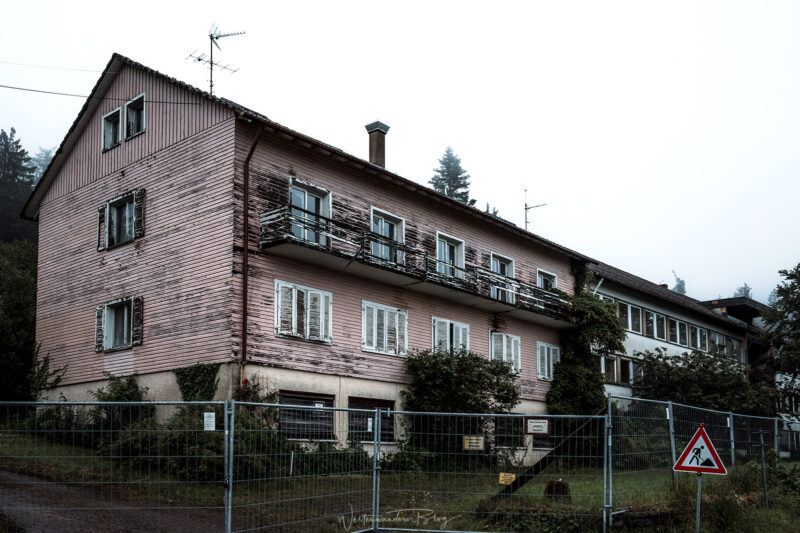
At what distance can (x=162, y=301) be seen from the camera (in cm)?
2189

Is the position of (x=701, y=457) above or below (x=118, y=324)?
below

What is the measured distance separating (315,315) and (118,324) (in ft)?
20.2

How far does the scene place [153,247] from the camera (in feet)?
74.0

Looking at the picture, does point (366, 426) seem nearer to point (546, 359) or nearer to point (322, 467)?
point (322, 467)

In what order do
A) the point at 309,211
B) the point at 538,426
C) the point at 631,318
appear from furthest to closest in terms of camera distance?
1. the point at 631,318
2. the point at 309,211
3. the point at 538,426

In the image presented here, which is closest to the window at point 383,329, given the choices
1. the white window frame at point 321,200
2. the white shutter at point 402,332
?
the white shutter at point 402,332

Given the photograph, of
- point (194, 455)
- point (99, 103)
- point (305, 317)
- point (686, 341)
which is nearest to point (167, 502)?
point (194, 455)

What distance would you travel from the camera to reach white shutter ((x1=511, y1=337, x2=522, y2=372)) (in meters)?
29.5

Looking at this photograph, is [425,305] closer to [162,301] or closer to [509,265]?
[509,265]

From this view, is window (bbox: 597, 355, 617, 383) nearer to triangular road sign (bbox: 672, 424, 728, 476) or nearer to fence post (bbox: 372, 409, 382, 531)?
triangular road sign (bbox: 672, 424, 728, 476)

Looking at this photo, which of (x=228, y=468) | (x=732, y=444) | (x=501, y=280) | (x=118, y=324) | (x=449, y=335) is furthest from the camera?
(x=501, y=280)

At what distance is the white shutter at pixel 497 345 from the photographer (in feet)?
94.0

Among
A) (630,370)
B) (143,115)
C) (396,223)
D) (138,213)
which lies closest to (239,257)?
(138,213)

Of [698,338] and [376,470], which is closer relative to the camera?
[376,470]
